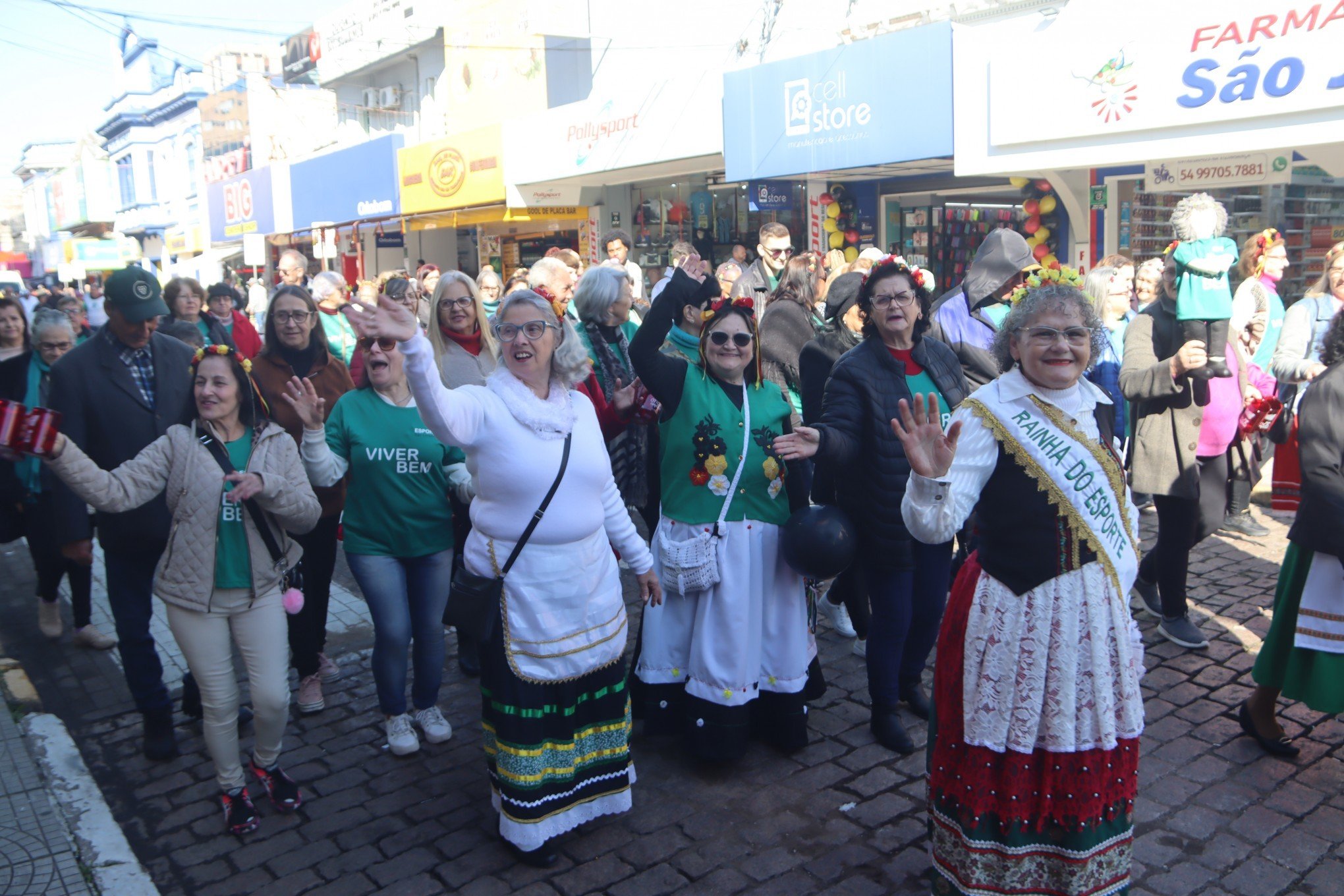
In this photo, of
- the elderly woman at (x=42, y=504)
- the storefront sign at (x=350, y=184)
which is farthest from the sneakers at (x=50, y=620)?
the storefront sign at (x=350, y=184)

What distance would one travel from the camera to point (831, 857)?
3463mm

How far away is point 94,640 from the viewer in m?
5.73

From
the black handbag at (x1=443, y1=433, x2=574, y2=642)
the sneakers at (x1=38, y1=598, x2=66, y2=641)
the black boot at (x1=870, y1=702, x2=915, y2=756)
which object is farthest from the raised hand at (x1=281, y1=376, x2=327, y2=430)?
the sneakers at (x1=38, y1=598, x2=66, y2=641)

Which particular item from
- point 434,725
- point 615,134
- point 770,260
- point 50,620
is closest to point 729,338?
point 434,725

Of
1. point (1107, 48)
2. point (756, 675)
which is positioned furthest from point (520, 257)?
point (756, 675)

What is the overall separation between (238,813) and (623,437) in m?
2.37

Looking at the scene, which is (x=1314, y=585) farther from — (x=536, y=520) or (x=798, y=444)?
(x=536, y=520)

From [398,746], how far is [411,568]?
754mm

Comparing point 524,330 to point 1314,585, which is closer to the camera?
point 524,330

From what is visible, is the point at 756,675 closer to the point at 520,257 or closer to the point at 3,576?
the point at 3,576

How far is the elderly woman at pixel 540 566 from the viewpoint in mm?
3332

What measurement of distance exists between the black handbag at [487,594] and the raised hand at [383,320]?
71cm

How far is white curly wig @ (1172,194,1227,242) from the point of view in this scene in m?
4.86

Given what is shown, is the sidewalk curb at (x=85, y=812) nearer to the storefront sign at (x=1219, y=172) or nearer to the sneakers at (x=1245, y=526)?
the sneakers at (x=1245, y=526)
